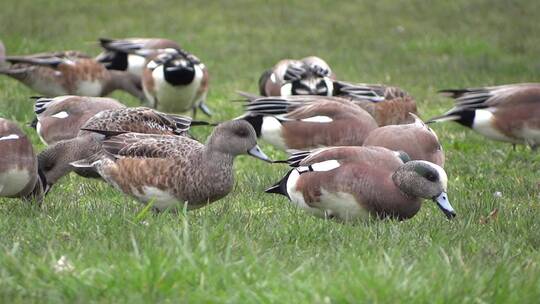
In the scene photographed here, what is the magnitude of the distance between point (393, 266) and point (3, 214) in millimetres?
2396

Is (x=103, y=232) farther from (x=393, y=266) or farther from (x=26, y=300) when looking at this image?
(x=393, y=266)

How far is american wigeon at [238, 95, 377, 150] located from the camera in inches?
289

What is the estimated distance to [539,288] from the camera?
3910mm

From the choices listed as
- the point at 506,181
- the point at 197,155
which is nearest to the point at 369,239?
the point at 197,155

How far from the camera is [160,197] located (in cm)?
555

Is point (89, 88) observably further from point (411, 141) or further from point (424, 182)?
point (424, 182)

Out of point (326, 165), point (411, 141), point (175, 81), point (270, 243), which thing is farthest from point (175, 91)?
point (270, 243)

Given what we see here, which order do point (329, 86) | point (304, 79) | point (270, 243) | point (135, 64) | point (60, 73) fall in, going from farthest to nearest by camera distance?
point (135, 64) < point (60, 73) < point (304, 79) < point (329, 86) < point (270, 243)

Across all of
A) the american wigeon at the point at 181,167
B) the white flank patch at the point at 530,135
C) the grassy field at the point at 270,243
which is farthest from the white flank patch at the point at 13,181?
the white flank patch at the point at 530,135

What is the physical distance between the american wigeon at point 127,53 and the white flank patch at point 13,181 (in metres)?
5.69

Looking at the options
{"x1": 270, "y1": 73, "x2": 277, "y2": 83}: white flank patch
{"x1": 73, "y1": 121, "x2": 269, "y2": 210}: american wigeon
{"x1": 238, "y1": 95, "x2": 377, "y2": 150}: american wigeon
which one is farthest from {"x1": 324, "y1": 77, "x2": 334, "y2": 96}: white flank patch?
{"x1": 73, "y1": 121, "x2": 269, "y2": 210}: american wigeon

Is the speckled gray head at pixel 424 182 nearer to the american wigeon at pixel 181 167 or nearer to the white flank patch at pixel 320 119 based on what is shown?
the american wigeon at pixel 181 167

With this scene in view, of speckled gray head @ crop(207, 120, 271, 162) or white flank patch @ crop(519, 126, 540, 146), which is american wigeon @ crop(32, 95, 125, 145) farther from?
white flank patch @ crop(519, 126, 540, 146)

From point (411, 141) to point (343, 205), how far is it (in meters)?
1.33
